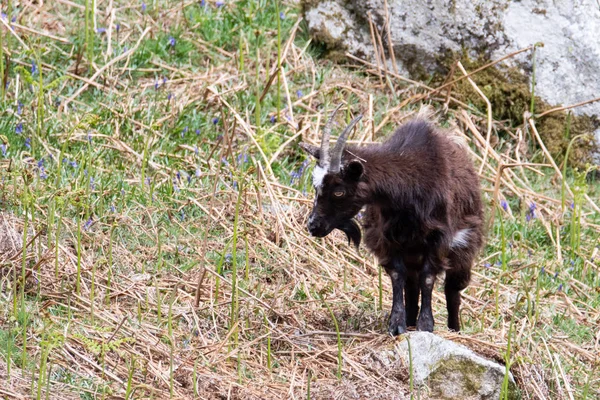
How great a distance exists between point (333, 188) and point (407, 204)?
0.41m

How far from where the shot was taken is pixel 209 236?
653 centimetres

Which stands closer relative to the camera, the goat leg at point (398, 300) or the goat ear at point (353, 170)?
the goat ear at point (353, 170)

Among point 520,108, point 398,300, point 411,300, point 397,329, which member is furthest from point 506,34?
point 397,329

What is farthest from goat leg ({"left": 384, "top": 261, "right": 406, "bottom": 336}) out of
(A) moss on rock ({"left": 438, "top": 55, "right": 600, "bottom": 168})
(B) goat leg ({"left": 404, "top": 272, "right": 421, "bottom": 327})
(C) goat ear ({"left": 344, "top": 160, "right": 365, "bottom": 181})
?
(A) moss on rock ({"left": 438, "top": 55, "right": 600, "bottom": 168})

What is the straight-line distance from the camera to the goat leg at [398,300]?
517 centimetres

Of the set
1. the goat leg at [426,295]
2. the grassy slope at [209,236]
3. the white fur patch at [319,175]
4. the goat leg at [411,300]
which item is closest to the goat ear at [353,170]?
the white fur patch at [319,175]

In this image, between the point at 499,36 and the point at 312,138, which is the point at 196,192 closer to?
the point at 312,138

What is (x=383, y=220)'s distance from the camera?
205 inches

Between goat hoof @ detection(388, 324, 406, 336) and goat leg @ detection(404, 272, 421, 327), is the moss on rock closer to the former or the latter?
goat leg @ detection(404, 272, 421, 327)

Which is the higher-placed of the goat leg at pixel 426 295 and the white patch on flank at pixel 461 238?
the white patch on flank at pixel 461 238

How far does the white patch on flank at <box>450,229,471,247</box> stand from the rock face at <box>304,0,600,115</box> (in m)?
3.35

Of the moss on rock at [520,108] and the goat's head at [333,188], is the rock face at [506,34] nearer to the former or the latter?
the moss on rock at [520,108]

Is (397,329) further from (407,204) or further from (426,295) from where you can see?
(407,204)

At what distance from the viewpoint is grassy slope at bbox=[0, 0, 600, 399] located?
4875 millimetres
